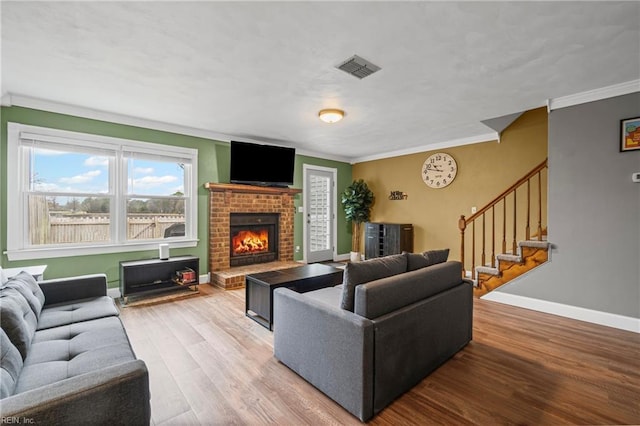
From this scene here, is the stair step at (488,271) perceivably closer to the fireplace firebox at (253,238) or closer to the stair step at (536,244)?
the stair step at (536,244)

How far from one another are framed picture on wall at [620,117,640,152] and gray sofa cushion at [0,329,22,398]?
5.06 metres

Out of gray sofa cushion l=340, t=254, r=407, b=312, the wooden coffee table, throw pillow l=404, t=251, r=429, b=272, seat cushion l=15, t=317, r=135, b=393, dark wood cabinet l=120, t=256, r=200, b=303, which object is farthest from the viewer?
dark wood cabinet l=120, t=256, r=200, b=303

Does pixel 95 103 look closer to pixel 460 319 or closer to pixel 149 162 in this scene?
pixel 149 162

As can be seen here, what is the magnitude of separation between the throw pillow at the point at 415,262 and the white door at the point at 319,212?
4.07 metres

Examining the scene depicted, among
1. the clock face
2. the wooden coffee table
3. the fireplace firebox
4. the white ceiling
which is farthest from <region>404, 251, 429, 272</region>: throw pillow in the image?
the fireplace firebox

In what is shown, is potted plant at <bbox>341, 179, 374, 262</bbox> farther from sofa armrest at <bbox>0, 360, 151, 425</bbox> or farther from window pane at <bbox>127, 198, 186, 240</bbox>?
sofa armrest at <bbox>0, 360, 151, 425</bbox>

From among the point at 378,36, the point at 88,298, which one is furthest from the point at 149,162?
the point at 378,36

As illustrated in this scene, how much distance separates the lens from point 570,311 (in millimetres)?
3396

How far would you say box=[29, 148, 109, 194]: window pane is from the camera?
361cm

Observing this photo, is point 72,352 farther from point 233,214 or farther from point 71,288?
point 233,214

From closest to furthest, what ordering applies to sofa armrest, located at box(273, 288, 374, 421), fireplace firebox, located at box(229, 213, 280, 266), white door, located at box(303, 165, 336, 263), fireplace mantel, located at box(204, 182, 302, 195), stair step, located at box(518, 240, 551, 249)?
sofa armrest, located at box(273, 288, 374, 421)
stair step, located at box(518, 240, 551, 249)
fireplace mantel, located at box(204, 182, 302, 195)
fireplace firebox, located at box(229, 213, 280, 266)
white door, located at box(303, 165, 336, 263)

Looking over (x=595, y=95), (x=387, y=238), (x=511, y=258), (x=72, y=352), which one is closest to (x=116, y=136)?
(x=72, y=352)

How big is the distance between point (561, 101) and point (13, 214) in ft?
21.5

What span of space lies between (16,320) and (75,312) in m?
0.74
